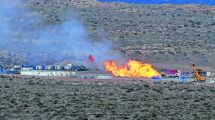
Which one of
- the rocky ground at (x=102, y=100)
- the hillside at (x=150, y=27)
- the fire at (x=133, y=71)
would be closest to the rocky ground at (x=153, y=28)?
the hillside at (x=150, y=27)

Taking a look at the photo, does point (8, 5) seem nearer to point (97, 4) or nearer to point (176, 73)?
point (97, 4)

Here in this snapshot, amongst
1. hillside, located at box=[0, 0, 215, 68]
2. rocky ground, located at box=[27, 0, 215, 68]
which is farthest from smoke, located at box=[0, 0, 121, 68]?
rocky ground, located at box=[27, 0, 215, 68]

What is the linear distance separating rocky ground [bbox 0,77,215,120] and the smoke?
916 inches

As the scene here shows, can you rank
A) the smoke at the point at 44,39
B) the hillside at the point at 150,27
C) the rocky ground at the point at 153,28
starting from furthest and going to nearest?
1. the rocky ground at the point at 153,28
2. the hillside at the point at 150,27
3. the smoke at the point at 44,39

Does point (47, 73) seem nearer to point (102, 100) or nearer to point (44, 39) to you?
point (102, 100)

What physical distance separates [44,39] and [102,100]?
53.5 meters

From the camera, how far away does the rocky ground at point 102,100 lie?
154 feet

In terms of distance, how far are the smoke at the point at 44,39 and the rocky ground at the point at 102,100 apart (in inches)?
916

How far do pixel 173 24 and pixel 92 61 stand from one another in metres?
33.3

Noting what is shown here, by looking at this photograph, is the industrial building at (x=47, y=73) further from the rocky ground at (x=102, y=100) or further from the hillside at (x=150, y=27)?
the hillside at (x=150, y=27)

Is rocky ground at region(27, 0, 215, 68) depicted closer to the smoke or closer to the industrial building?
the smoke

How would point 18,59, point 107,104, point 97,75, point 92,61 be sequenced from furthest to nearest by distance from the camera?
point 18,59
point 92,61
point 97,75
point 107,104

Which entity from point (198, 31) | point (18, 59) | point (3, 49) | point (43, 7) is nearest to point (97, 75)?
point (18, 59)

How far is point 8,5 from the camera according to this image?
111 m
